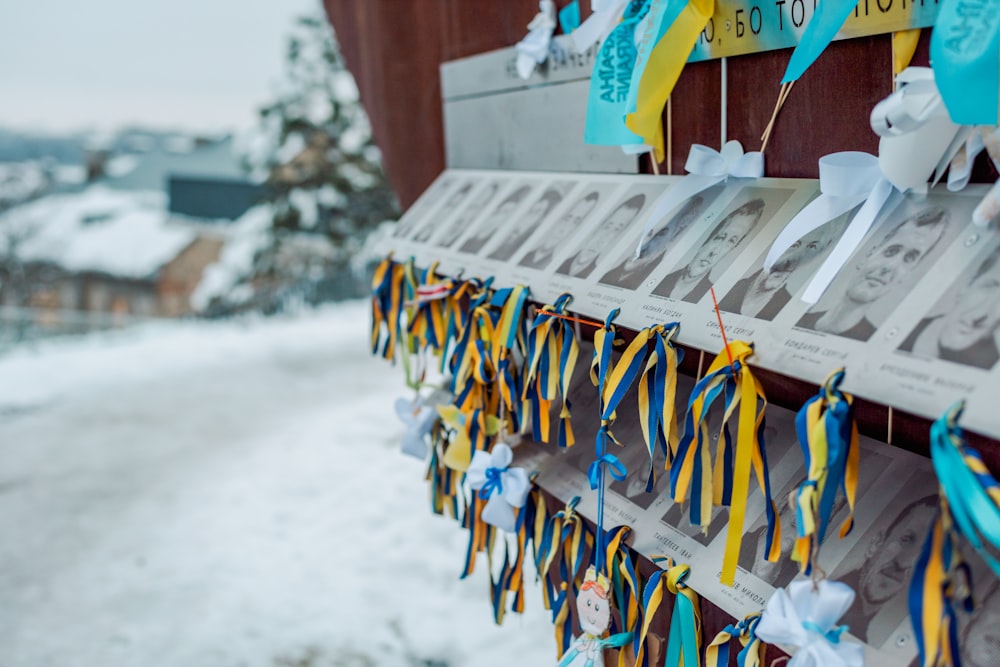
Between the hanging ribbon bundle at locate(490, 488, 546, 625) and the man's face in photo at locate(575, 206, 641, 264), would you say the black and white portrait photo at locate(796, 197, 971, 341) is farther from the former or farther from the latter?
the hanging ribbon bundle at locate(490, 488, 546, 625)

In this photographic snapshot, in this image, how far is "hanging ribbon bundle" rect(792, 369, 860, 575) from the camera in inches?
27.4

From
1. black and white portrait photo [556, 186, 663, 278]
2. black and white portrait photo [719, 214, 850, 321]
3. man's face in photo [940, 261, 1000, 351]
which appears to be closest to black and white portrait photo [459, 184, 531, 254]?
black and white portrait photo [556, 186, 663, 278]

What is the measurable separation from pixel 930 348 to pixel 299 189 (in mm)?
8649

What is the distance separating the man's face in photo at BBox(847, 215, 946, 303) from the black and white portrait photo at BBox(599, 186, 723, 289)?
0.88ft

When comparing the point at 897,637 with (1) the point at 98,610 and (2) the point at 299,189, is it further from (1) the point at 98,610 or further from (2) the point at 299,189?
(2) the point at 299,189

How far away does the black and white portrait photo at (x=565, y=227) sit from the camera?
1.22 m

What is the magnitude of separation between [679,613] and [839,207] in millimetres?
455

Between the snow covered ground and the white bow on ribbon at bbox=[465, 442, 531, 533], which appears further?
the snow covered ground

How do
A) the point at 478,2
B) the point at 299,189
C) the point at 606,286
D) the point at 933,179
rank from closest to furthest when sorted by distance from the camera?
1. the point at 933,179
2. the point at 606,286
3. the point at 478,2
4. the point at 299,189

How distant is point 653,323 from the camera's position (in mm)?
927

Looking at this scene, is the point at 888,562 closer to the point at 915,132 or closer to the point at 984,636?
the point at 984,636

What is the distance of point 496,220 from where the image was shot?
146 cm

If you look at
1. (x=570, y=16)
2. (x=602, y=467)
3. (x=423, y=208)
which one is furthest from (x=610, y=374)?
(x=423, y=208)

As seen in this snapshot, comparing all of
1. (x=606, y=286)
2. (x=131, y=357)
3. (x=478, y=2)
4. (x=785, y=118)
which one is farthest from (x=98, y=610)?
(x=131, y=357)
